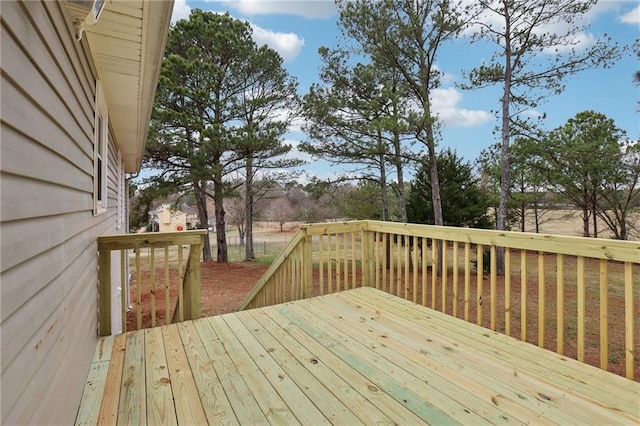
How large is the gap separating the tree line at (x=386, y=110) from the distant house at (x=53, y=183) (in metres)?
6.99

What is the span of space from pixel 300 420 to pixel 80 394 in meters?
1.29

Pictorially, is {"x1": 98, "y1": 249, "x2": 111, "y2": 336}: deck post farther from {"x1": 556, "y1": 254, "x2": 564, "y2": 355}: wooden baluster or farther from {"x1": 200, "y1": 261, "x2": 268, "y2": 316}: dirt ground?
→ {"x1": 200, "y1": 261, "x2": 268, "y2": 316}: dirt ground

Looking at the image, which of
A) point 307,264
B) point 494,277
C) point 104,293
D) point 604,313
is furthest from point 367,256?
point 104,293

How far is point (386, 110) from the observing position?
1000cm

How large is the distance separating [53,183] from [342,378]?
6.21ft

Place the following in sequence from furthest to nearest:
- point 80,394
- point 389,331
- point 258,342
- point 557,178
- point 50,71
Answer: point 557,178 < point 389,331 < point 258,342 < point 80,394 < point 50,71

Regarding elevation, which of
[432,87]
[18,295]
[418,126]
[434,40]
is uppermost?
[434,40]

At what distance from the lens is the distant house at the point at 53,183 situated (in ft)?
3.14

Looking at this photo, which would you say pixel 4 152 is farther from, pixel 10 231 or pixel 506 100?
pixel 506 100

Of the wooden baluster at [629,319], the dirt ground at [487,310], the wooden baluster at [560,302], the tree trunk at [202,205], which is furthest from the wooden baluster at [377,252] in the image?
the tree trunk at [202,205]

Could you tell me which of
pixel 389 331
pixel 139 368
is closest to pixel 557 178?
pixel 389 331

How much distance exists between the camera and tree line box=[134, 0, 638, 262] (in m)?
8.58

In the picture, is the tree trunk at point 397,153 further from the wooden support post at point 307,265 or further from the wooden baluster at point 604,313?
the wooden baluster at point 604,313

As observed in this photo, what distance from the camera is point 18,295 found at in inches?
39.5
